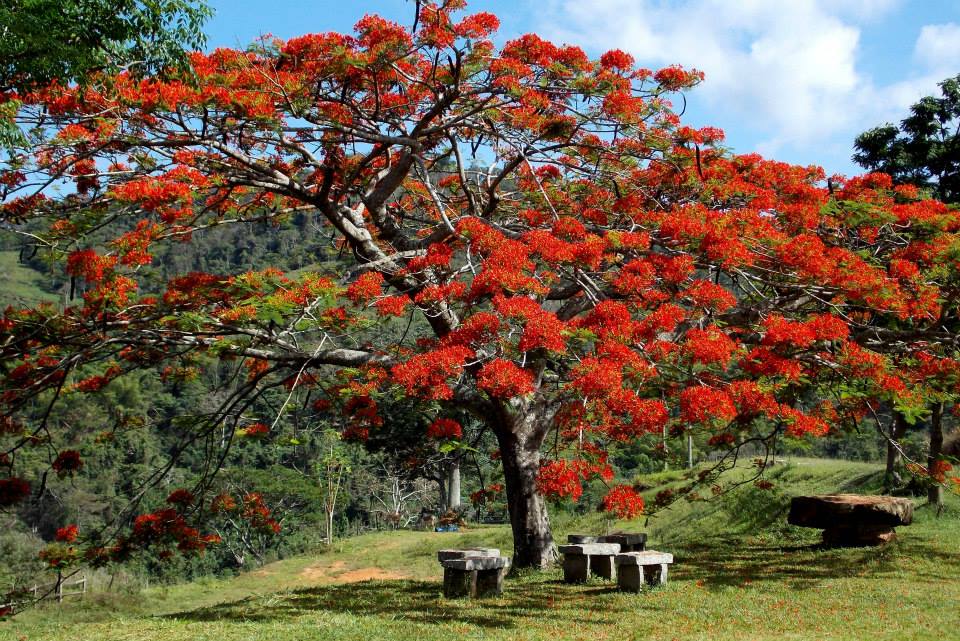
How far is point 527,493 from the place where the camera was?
9836 mm

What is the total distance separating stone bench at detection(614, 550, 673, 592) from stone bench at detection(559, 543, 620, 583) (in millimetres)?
506

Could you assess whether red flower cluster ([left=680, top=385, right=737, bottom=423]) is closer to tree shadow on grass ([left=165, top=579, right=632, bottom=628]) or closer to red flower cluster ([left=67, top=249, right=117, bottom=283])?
tree shadow on grass ([left=165, top=579, right=632, bottom=628])

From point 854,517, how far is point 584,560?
430cm

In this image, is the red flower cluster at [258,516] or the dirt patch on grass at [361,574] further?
the dirt patch on grass at [361,574]

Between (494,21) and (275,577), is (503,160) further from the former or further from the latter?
(275,577)

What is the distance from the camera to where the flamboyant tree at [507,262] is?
7465 millimetres

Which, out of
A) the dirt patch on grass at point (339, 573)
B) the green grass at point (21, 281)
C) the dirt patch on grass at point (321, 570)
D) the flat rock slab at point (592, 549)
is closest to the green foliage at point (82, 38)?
the flat rock slab at point (592, 549)

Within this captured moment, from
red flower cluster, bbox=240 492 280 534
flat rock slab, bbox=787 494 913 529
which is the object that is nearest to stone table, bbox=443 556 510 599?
red flower cluster, bbox=240 492 280 534

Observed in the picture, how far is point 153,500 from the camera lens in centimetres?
3656

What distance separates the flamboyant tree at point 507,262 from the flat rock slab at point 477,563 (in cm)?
122

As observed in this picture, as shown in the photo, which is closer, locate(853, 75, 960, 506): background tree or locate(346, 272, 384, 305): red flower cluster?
locate(346, 272, 384, 305): red flower cluster

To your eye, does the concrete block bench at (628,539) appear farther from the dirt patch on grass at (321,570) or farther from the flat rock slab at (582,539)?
the dirt patch on grass at (321,570)

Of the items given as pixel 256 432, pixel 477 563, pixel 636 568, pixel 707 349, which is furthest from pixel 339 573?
pixel 707 349

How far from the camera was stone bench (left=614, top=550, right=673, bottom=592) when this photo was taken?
8.15 m
